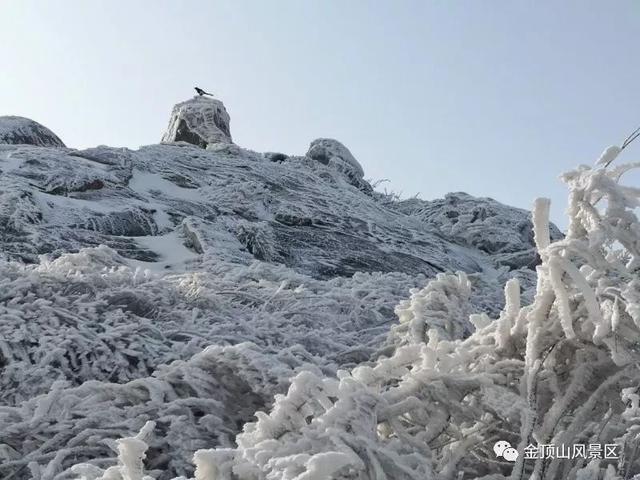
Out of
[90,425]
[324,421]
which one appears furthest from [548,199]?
[90,425]

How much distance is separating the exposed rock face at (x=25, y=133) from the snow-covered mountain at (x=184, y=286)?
4.05 m

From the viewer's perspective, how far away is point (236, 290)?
462cm

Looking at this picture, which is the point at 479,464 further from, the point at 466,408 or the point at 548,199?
the point at 548,199

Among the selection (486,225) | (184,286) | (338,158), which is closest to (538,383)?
(184,286)

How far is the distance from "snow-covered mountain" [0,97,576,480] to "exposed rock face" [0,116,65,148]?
4.05 meters

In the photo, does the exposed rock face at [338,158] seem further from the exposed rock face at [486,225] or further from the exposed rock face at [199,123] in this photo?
the exposed rock face at [486,225]

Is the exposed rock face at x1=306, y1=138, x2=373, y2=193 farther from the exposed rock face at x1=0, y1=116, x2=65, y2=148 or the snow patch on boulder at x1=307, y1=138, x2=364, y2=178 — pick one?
the exposed rock face at x1=0, y1=116, x2=65, y2=148

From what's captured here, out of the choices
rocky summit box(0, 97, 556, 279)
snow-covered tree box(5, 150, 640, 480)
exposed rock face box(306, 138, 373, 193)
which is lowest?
snow-covered tree box(5, 150, 640, 480)

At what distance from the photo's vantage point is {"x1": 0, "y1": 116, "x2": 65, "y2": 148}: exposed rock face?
1608 cm

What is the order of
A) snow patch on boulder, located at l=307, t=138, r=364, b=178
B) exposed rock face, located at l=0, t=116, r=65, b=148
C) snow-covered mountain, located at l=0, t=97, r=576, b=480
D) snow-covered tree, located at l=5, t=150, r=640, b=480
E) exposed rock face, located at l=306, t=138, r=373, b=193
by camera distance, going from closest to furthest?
snow-covered tree, located at l=5, t=150, r=640, b=480, snow-covered mountain, located at l=0, t=97, r=576, b=480, exposed rock face, located at l=0, t=116, r=65, b=148, exposed rock face, located at l=306, t=138, r=373, b=193, snow patch on boulder, located at l=307, t=138, r=364, b=178

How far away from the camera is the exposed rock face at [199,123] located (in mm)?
20266

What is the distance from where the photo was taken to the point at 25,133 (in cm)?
1658

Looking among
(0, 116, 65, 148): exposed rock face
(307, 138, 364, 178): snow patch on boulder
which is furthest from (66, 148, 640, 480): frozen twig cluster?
(307, 138, 364, 178): snow patch on boulder

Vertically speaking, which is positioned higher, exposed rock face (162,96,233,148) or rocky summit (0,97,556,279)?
exposed rock face (162,96,233,148)
